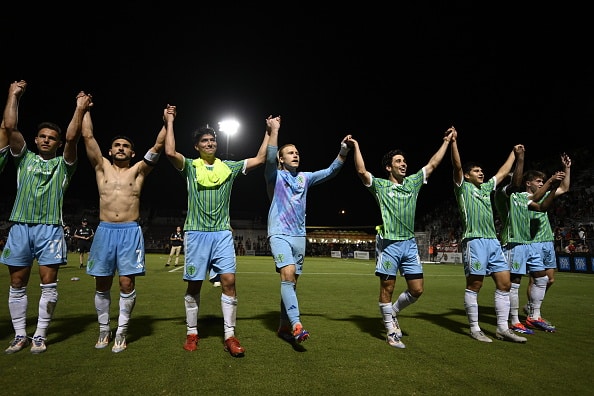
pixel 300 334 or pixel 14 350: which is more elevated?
pixel 300 334

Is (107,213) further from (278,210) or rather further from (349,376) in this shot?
(349,376)

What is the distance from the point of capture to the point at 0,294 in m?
8.14

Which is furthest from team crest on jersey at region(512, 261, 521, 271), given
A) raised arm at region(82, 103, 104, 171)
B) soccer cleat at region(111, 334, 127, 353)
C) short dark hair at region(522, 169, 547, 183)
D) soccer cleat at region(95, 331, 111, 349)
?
raised arm at region(82, 103, 104, 171)

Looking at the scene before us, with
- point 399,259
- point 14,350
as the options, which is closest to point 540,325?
point 399,259

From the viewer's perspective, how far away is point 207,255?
434cm

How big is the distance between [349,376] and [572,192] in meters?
34.1

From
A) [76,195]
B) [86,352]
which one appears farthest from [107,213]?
[76,195]

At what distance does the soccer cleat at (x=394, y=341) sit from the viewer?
439cm

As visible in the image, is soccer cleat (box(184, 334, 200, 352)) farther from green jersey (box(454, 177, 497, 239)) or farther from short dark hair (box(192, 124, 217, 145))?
green jersey (box(454, 177, 497, 239))

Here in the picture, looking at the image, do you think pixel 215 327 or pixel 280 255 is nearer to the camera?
pixel 280 255

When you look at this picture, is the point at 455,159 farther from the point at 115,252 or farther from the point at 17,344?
the point at 17,344

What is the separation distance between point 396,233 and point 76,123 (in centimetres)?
409

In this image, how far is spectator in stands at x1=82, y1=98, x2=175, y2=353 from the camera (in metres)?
4.26

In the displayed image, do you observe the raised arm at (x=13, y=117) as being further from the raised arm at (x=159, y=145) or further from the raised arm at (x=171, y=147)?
the raised arm at (x=171, y=147)
